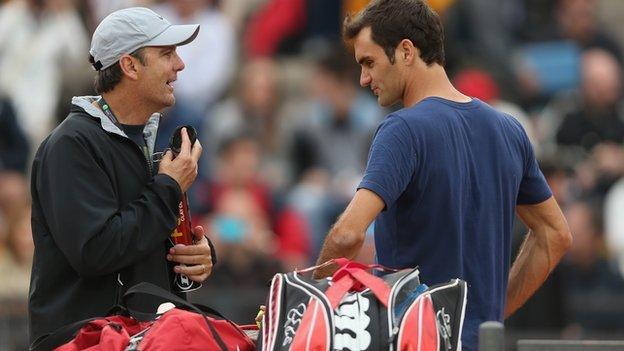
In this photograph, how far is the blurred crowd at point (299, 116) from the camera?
1166 cm

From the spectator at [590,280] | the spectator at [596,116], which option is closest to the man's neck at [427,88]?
the spectator at [590,280]

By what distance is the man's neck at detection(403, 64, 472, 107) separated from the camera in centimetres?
564

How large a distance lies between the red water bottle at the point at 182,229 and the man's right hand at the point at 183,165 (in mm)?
42

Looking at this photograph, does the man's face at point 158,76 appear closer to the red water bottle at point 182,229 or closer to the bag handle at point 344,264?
the red water bottle at point 182,229

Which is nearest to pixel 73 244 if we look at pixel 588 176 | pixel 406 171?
pixel 406 171

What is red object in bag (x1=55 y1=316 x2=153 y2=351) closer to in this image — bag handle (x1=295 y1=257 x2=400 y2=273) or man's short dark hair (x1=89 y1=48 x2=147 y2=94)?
bag handle (x1=295 y1=257 x2=400 y2=273)

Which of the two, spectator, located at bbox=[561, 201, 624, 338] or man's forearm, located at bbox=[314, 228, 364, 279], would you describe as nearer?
man's forearm, located at bbox=[314, 228, 364, 279]

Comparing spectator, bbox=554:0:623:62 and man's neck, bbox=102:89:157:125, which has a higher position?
spectator, bbox=554:0:623:62

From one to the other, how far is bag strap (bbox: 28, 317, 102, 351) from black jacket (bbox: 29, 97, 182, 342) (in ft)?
0.34

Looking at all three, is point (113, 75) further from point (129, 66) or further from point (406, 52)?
point (406, 52)

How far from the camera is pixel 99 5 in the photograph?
13992 mm

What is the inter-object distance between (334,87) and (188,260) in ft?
25.4

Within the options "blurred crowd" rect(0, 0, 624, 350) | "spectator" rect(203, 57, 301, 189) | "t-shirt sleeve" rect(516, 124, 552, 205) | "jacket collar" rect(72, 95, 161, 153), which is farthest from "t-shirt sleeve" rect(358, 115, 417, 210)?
"spectator" rect(203, 57, 301, 189)

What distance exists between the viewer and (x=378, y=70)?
18.5ft
